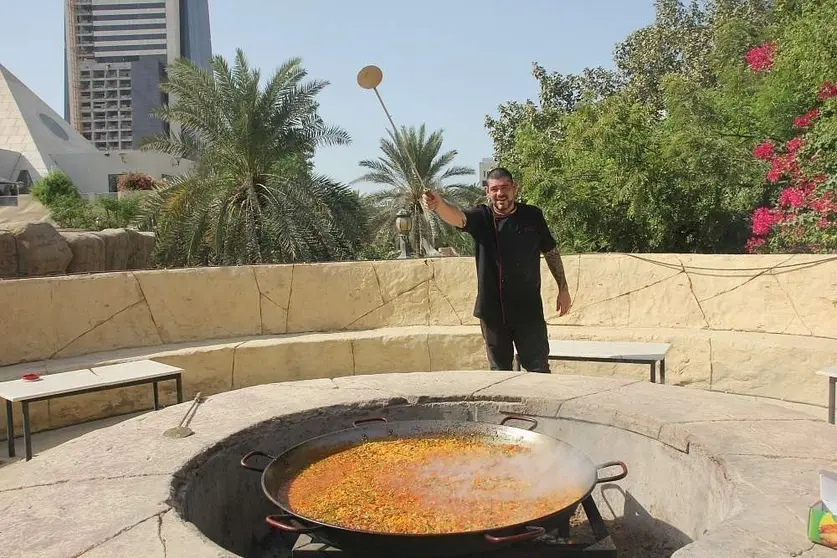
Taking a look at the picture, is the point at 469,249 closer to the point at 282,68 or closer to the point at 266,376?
the point at 282,68

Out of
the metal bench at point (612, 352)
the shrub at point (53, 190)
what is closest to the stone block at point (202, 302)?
the metal bench at point (612, 352)

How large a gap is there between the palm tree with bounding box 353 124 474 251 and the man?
11803mm

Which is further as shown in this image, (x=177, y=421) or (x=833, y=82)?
(x=833, y=82)

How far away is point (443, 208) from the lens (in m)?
3.09

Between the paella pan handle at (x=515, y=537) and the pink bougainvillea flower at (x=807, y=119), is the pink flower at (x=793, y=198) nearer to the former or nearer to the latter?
the pink bougainvillea flower at (x=807, y=119)

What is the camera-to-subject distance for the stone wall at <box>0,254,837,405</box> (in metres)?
5.02

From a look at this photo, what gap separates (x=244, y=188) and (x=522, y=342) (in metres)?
8.08

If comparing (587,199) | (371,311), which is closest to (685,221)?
(587,199)

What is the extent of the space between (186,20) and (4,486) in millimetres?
122472

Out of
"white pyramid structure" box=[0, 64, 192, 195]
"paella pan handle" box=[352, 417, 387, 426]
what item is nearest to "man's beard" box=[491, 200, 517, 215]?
"paella pan handle" box=[352, 417, 387, 426]

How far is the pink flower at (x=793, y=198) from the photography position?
810 centimetres

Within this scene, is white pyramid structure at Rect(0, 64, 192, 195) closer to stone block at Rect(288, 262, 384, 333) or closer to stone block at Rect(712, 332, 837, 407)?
stone block at Rect(288, 262, 384, 333)

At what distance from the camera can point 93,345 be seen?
5398mm

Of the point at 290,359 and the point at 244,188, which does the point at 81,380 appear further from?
the point at 244,188
